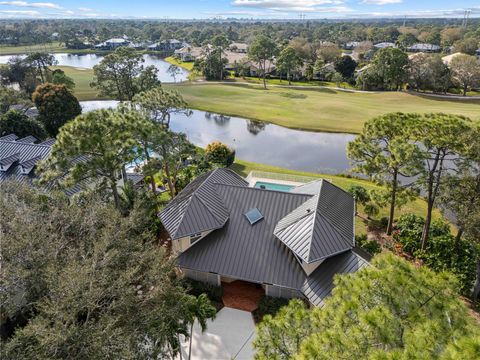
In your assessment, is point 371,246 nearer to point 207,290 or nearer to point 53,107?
point 207,290

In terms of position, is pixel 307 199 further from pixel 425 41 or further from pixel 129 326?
pixel 425 41

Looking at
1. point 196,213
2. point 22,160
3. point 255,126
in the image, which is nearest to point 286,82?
point 255,126

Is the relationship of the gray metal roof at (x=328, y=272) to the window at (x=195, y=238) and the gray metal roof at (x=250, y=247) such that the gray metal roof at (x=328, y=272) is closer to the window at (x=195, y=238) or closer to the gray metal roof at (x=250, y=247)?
the gray metal roof at (x=250, y=247)

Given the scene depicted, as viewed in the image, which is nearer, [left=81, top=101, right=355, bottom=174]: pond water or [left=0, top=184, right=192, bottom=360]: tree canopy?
[left=0, top=184, right=192, bottom=360]: tree canopy

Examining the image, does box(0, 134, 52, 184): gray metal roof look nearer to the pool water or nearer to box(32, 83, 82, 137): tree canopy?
box(32, 83, 82, 137): tree canopy

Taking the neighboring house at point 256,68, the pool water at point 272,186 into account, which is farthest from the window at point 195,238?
the neighboring house at point 256,68

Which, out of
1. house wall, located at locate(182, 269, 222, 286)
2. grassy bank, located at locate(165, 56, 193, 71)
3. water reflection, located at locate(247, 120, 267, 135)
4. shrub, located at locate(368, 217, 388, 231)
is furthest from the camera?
grassy bank, located at locate(165, 56, 193, 71)

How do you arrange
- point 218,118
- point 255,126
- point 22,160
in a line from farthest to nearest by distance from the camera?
point 218,118, point 255,126, point 22,160

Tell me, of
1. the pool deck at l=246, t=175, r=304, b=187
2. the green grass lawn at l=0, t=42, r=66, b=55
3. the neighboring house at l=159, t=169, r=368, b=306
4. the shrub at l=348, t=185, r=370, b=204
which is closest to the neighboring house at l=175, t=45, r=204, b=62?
the green grass lawn at l=0, t=42, r=66, b=55
